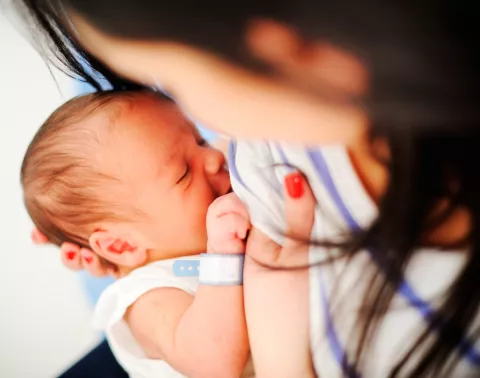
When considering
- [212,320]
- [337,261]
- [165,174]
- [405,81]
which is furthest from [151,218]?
[405,81]

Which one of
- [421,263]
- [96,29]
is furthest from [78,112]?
[421,263]

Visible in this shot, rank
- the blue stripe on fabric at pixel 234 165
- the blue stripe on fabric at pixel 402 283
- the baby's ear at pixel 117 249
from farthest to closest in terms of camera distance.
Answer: the baby's ear at pixel 117 249, the blue stripe on fabric at pixel 234 165, the blue stripe on fabric at pixel 402 283

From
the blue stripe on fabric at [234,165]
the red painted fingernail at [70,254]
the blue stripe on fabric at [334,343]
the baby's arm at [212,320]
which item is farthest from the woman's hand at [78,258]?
the blue stripe on fabric at [334,343]

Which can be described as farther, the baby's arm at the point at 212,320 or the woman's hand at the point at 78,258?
the woman's hand at the point at 78,258

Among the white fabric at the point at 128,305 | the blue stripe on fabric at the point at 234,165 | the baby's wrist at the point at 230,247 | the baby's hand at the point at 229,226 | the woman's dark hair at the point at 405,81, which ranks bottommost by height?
the white fabric at the point at 128,305

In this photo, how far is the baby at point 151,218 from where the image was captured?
62cm

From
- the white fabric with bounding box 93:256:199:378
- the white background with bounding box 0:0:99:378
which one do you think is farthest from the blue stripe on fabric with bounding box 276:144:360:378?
the white background with bounding box 0:0:99:378

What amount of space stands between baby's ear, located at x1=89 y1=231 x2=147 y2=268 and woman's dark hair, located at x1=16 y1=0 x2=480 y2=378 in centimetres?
34

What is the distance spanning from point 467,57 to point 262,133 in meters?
0.17

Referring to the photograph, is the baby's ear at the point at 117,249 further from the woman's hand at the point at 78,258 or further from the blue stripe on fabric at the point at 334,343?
the blue stripe on fabric at the point at 334,343

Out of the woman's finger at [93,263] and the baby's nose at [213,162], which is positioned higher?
the baby's nose at [213,162]

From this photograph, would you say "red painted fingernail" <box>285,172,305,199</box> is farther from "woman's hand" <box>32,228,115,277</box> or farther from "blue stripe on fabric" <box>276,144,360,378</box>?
"woman's hand" <box>32,228,115,277</box>

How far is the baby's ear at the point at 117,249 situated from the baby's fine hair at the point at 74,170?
0.02 m

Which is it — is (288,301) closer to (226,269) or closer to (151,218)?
(226,269)
